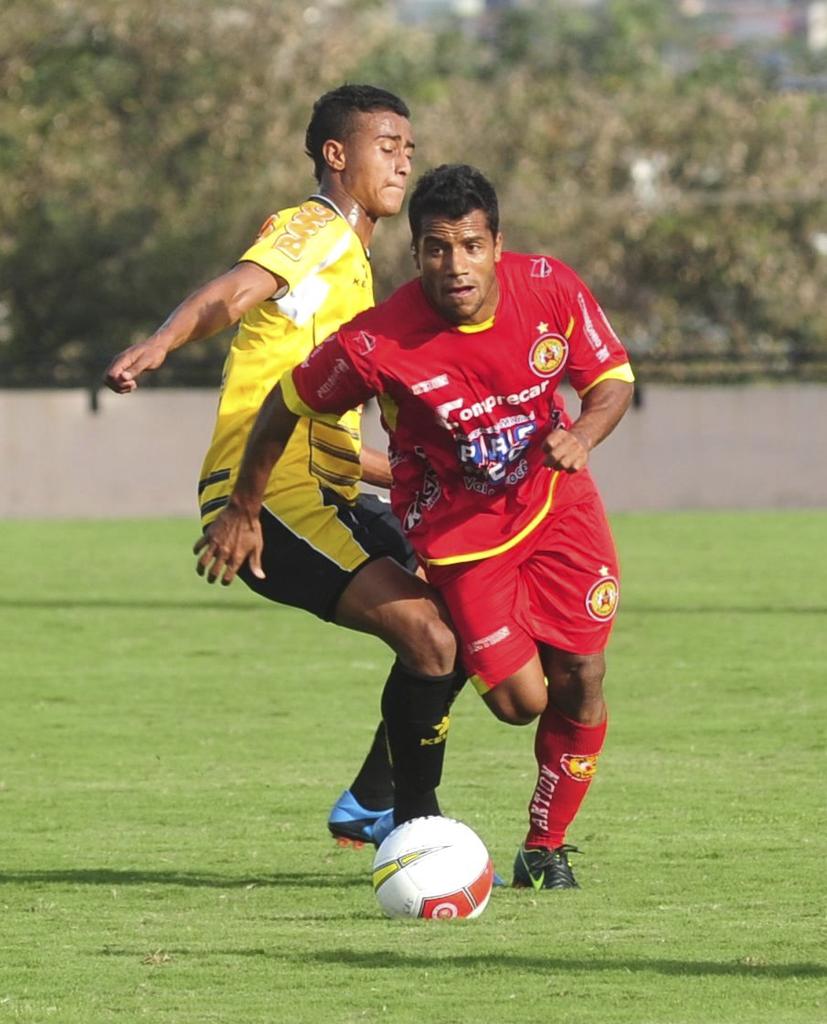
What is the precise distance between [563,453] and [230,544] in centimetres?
113

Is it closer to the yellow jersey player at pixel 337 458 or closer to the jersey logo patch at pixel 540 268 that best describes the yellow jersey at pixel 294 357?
the yellow jersey player at pixel 337 458

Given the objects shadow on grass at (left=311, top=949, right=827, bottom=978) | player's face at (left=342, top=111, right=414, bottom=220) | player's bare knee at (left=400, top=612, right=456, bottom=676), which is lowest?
shadow on grass at (left=311, top=949, right=827, bottom=978)

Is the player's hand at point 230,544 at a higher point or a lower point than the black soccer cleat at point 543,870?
higher

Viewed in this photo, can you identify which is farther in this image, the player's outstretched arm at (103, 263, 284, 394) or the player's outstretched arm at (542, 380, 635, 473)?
the player's outstretched arm at (103, 263, 284, 394)

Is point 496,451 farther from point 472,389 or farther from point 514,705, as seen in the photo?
point 514,705

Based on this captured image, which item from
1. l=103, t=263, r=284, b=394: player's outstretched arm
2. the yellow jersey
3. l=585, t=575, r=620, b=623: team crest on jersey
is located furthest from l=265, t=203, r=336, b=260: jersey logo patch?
l=585, t=575, r=620, b=623: team crest on jersey

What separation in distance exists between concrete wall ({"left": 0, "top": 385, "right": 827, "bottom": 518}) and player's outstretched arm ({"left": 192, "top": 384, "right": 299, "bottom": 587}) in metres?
21.6

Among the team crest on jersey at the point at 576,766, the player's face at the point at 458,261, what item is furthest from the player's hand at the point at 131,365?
the team crest on jersey at the point at 576,766

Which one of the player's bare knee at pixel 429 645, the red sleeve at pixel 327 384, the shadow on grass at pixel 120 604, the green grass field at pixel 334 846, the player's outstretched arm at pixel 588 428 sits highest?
the red sleeve at pixel 327 384

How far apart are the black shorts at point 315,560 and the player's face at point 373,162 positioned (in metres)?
1.02

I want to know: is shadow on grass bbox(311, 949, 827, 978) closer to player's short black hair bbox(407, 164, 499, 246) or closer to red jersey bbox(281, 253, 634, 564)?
red jersey bbox(281, 253, 634, 564)

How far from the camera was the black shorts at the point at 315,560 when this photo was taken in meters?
6.48

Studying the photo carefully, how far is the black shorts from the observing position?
21.3ft

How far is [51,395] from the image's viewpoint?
92.7ft
